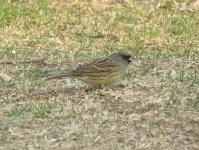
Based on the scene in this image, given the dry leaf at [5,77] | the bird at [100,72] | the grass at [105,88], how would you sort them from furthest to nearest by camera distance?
the dry leaf at [5,77] → the bird at [100,72] → the grass at [105,88]

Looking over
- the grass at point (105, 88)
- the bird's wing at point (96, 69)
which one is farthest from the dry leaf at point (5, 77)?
the bird's wing at point (96, 69)

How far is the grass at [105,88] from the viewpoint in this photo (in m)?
7.07

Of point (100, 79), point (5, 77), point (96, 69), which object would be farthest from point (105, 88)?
point (5, 77)

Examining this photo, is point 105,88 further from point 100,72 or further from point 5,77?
point 5,77

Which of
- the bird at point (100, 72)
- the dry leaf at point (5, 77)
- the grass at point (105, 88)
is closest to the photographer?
the grass at point (105, 88)

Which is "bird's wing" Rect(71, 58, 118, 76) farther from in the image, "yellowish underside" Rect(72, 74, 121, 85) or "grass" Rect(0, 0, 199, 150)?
"grass" Rect(0, 0, 199, 150)

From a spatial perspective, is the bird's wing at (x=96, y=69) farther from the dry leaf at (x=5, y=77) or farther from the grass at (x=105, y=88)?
the dry leaf at (x=5, y=77)

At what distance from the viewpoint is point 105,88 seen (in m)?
8.59

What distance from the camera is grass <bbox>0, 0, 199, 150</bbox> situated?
707cm

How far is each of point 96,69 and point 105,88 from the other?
241 millimetres

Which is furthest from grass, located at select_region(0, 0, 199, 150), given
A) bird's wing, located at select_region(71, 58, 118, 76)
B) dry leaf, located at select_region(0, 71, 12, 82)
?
bird's wing, located at select_region(71, 58, 118, 76)

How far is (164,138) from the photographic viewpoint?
6977mm

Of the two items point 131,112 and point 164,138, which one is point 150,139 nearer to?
point 164,138

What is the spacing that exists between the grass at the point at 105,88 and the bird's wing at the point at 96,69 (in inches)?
8.6
